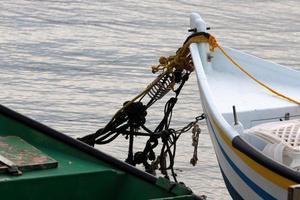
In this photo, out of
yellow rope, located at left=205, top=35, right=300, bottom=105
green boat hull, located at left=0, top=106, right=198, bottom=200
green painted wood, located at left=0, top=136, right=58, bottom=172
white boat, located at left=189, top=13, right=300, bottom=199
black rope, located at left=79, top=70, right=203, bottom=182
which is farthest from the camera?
black rope, located at left=79, top=70, right=203, bottom=182

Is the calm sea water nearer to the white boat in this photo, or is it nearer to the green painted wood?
the white boat

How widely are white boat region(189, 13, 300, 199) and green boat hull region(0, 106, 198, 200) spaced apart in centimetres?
70

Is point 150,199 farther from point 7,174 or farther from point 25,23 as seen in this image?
point 25,23

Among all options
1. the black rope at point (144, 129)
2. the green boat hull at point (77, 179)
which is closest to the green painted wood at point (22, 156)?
the green boat hull at point (77, 179)

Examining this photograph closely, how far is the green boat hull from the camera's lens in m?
6.39

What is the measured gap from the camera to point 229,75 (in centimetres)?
914

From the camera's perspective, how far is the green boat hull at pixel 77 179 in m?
6.39

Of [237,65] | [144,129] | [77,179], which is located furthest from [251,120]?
[77,179]

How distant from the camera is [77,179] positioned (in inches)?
263

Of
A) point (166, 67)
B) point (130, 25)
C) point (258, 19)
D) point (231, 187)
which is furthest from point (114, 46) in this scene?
point (231, 187)

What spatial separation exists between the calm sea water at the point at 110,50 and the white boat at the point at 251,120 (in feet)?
4.49

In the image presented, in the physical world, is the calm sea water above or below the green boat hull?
below

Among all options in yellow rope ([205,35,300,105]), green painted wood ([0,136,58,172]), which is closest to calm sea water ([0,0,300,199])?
yellow rope ([205,35,300,105])

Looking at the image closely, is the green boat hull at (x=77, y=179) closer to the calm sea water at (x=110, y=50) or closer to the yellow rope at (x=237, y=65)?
the yellow rope at (x=237, y=65)
